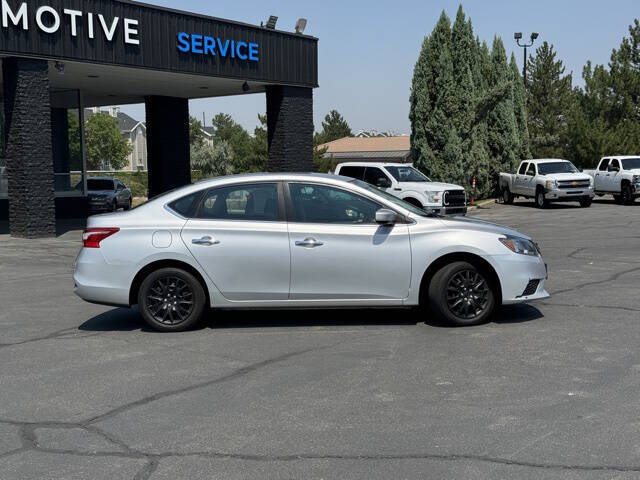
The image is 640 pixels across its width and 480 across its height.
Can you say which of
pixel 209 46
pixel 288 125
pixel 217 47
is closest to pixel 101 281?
pixel 209 46

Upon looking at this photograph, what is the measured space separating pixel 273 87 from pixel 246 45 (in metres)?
2.15

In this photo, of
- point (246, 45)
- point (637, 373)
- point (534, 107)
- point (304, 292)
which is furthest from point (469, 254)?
point (534, 107)

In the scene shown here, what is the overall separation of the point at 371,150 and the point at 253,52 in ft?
187

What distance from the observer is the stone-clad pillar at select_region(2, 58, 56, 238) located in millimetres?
18844

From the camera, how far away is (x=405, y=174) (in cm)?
2259

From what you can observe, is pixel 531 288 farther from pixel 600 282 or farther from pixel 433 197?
pixel 433 197

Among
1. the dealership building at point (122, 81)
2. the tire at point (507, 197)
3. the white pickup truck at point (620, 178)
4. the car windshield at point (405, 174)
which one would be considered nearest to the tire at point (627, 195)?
the white pickup truck at point (620, 178)

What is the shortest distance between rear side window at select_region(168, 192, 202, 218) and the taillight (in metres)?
0.64

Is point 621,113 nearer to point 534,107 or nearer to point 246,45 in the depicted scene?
point 534,107

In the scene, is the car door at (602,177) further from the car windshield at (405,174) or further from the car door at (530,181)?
the car windshield at (405,174)

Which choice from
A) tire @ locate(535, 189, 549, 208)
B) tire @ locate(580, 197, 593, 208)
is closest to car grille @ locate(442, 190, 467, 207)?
tire @ locate(535, 189, 549, 208)

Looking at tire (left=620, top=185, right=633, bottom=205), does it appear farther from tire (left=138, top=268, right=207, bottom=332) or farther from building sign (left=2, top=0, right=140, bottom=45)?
tire (left=138, top=268, right=207, bottom=332)

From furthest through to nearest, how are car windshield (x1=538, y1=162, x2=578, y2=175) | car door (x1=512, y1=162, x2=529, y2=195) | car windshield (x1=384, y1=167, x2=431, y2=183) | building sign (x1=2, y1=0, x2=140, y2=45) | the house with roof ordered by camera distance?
the house with roof < car door (x1=512, y1=162, x2=529, y2=195) < car windshield (x1=538, y1=162, x2=578, y2=175) < car windshield (x1=384, y1=167, x2=431, y2=183) < building sign (x1=2, y1=0, x2=140, y2=45)

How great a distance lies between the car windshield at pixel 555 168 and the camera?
98.1ft
